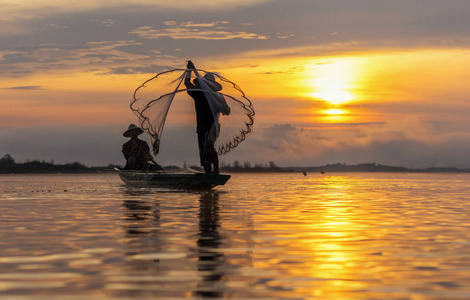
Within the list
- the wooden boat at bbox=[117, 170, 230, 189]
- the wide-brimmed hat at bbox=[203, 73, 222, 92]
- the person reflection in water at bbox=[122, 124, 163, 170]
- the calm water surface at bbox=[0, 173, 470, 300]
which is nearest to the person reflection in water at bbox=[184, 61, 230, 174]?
the wide-brimmed hat at bbox=[203, 73, 222, 92]

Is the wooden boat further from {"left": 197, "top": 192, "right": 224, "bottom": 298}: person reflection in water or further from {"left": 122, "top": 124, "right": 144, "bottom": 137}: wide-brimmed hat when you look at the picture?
{"left": 197, "top": 192, "right": 224, "bottom": 298}: person reflection in water

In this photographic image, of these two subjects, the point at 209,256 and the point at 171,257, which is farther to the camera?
the point at 209,256

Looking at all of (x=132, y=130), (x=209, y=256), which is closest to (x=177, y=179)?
(x=132, y=130)

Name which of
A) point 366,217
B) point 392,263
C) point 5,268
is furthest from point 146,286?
point 366,217

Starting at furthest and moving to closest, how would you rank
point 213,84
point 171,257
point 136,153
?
1. point 136,153
2. point 213,84
3. point 171,257

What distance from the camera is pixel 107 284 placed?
8.31m

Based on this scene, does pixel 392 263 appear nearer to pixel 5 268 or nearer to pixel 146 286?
pixel 146 286

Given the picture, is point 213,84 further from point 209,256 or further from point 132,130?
point 209,256

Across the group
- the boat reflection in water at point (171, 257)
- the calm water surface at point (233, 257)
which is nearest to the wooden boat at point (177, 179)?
the calm water surface at point (233, 257)

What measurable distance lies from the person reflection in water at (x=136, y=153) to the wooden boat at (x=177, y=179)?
1182mm

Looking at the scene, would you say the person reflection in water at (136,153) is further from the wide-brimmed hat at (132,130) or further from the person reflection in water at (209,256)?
the person reflection in water at (209,256)

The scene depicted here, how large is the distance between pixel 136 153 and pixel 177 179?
554 cm

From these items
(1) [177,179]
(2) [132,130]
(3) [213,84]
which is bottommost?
(1) [177,179]

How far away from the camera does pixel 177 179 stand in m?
32.5
